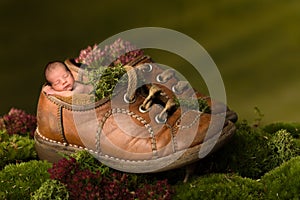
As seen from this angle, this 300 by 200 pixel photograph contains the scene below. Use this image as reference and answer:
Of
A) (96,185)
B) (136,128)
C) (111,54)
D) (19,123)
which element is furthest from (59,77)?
(19,123)

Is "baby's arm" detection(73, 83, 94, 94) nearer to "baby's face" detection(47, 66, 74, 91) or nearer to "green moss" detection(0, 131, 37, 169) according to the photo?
"baby's face" detection(47, 66, 74, 91)

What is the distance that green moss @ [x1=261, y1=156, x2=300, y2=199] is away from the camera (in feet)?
8.76

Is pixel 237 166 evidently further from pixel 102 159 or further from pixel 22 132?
pixel 22 132

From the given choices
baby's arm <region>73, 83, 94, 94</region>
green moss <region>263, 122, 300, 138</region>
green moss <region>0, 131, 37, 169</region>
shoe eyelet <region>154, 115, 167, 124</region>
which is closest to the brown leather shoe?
shoe eyelet <region>154, 115, 167, 124</region>

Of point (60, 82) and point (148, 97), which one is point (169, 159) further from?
point (60, 82)

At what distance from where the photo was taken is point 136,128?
9.63 ft

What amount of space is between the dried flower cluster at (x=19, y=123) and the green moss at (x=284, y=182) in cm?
183

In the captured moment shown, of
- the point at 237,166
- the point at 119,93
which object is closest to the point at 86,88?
the point at 119,93

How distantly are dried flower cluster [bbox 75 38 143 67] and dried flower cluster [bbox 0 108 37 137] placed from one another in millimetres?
683

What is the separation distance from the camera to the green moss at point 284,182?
2.67m

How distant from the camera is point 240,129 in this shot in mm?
3639

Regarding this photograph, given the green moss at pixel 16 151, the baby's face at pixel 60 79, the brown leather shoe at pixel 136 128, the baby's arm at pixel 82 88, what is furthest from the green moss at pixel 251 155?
the green moss at pixel 16 151

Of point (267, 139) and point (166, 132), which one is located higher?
point (166, 132)

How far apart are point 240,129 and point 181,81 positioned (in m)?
0.48
